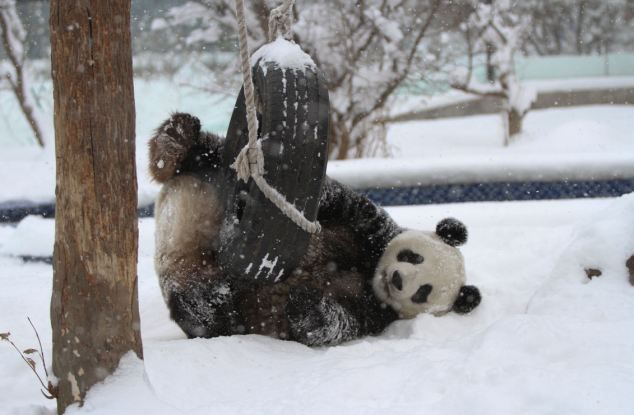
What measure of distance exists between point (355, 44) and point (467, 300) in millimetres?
6212

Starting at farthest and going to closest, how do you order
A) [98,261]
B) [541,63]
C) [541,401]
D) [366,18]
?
[541,63]
[366,18]
[98,261]
[541,401]

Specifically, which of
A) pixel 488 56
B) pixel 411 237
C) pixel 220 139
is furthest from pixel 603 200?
pixel 488 56

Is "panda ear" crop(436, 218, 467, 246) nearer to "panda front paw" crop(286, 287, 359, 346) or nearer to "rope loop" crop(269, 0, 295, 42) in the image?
"panda front paw" crop(286, 287, 359, 346)

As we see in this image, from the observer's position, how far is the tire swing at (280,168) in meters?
2.16

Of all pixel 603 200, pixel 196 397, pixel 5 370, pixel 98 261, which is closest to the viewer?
pixel 98 261

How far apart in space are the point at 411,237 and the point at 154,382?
1.31 metres

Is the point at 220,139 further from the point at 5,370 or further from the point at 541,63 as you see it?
the point at 541,63

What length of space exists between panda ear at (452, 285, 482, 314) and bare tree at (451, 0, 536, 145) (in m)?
8.27

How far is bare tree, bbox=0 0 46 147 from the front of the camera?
364 inches

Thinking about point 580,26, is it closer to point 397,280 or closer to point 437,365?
point 397,280

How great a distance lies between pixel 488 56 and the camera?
11742 millimetres

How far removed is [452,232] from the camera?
2902mm

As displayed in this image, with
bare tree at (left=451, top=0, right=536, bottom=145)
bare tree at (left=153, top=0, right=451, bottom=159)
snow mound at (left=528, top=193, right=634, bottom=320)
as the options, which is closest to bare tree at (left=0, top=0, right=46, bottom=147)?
bare tree at (left=153, top=0, right=451, bottom=159)

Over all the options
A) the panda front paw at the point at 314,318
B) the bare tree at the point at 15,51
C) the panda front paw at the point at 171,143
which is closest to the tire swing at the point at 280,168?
the panda front paw at the point at 314,318
